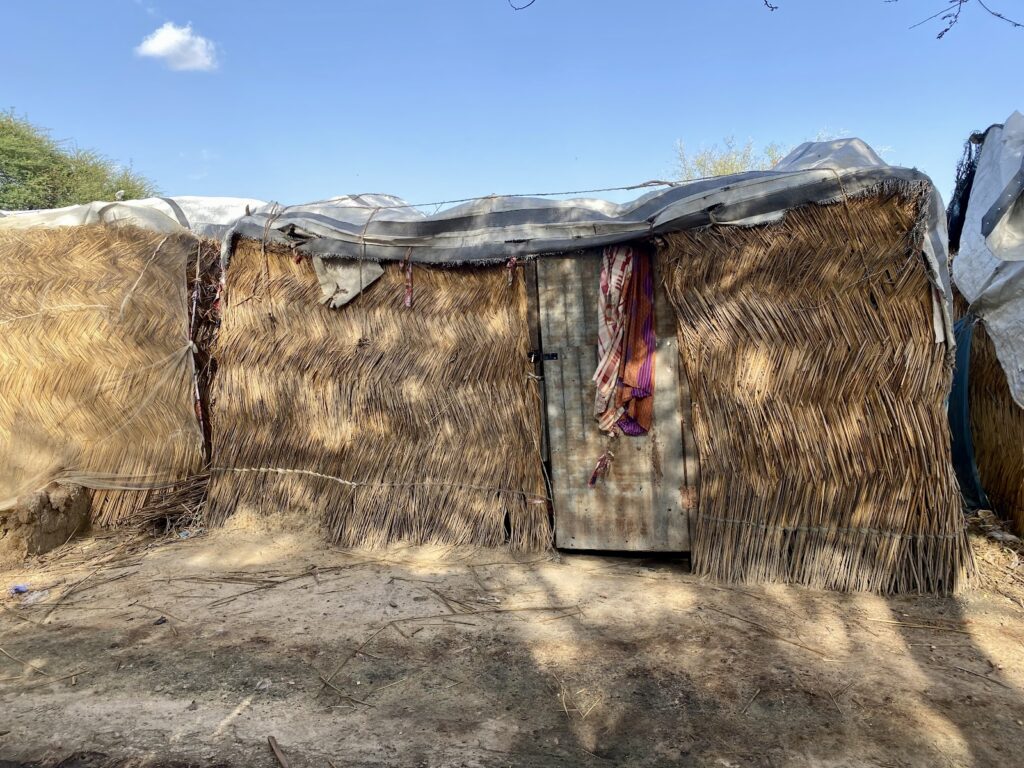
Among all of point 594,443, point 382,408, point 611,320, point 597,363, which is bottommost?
point 594,443

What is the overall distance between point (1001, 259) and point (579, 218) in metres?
2.44

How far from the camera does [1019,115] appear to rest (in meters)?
4.45

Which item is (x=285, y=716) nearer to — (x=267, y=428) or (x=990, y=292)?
(x=267, y=428)

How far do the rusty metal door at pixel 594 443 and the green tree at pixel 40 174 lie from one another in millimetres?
15143

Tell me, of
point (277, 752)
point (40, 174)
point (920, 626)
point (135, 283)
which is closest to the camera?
point (277, 752)

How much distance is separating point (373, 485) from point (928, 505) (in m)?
3.50

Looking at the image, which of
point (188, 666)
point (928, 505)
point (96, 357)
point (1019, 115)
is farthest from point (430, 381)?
point (1019, 115)

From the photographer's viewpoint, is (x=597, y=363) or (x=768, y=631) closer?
(x=768, y=631)

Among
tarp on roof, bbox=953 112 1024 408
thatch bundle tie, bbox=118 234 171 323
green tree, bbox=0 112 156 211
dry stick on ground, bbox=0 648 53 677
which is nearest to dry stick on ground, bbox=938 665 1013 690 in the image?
tarp on roof, bbox=953 112 1024 408

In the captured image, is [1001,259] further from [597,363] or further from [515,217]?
[515,217]

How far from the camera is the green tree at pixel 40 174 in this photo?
14.8m

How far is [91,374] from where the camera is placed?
509cm

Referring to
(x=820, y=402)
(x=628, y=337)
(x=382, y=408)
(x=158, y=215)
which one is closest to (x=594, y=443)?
(x=628, y=337)

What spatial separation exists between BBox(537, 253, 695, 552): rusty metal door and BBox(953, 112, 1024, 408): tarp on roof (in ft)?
5.89
